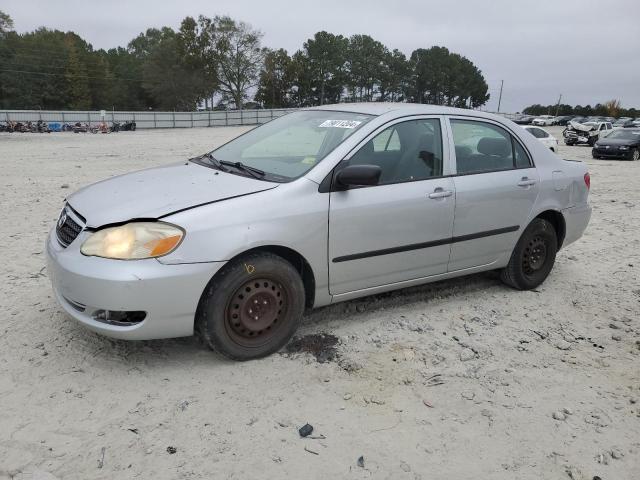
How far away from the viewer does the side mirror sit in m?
3.42

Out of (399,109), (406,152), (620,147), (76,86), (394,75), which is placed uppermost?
(394,75)

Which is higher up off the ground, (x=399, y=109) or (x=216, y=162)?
(x=399, y=109)

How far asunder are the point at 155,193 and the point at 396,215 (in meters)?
1.65

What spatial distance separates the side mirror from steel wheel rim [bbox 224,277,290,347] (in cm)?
81

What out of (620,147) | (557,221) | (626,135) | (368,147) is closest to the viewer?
(368,147)

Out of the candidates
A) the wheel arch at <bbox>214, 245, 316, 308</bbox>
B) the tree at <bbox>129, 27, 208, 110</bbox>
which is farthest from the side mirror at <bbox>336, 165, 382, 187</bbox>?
the tree at <bbox>129, 27, 208, 110</bbox>

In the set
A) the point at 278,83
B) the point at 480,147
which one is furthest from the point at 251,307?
the point at 278,83

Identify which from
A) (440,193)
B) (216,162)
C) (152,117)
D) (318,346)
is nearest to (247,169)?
(216,162)

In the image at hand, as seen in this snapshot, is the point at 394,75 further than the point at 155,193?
Yes

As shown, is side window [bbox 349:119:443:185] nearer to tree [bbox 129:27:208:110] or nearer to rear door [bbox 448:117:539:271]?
rear door [bbox 448:117:539:271]

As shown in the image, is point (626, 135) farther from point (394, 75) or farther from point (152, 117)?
point (394, 75)

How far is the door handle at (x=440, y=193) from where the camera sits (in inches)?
158

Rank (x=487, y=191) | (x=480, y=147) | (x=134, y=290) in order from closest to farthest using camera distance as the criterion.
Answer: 1. (x=134, y=290)
2. (x=487, y=191)
3. (x=480, y=147)

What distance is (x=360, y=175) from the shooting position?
342 centimetres
